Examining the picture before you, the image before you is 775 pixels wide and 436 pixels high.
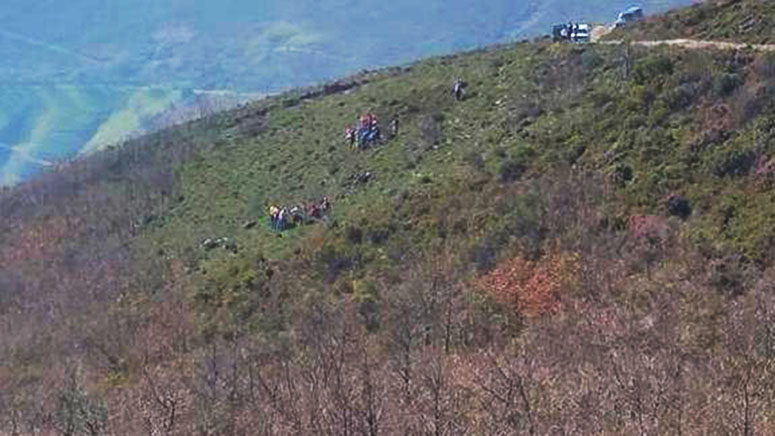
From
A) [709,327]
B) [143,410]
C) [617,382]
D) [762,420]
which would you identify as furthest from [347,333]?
[762,420]

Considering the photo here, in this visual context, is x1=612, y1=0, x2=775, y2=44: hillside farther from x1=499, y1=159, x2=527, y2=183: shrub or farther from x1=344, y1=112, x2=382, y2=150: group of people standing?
x1=344, y1=112, x2=382, y2=150: group of people standing

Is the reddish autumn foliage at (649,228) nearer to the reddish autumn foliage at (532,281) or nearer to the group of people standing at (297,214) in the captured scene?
the reddish autumn foliage at (532,281)

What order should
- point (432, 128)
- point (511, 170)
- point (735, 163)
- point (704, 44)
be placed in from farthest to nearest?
1. point (432, 128)
2. point (704, 44)
3. point (511, 170)
4. point (735, 163)

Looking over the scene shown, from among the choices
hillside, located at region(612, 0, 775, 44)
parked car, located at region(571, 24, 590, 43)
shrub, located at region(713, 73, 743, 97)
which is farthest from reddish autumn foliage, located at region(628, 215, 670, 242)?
parked car, located at region(571, 24, 590, 43)

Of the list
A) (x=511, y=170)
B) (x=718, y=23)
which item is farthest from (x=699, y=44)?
(x=511, y=170)

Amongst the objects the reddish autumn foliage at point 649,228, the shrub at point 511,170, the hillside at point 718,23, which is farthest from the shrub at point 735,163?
the hillside at point 718,23

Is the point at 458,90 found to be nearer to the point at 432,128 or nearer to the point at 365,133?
the point at 432,128

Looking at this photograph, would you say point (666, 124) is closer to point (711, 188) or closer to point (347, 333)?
point (711, 188)
